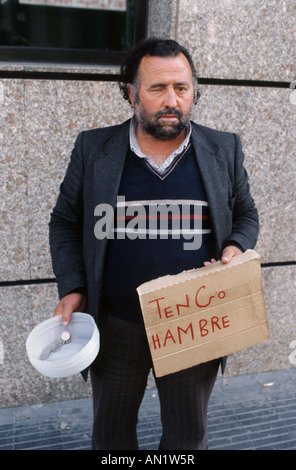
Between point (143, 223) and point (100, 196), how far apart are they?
23 cm

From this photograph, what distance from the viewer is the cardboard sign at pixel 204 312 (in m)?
1.66

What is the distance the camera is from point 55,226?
2092 mm

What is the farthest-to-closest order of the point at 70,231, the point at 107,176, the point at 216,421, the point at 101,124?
the point at 216,421 → the point at 101,124 → the point at 70,231 → the point at 107,176

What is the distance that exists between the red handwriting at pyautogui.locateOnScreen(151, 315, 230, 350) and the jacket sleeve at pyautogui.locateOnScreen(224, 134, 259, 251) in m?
0.42

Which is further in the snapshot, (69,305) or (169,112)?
(69,305)

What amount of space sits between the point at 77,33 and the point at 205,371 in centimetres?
253

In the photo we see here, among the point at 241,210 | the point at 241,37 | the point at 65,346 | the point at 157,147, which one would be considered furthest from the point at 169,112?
the point at 241,37

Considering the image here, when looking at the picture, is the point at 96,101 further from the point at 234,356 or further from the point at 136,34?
the point at 234,356

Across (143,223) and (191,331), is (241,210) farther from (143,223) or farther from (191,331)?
(191,331)

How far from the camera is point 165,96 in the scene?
6.08ft

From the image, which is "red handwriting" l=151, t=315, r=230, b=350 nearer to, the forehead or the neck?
the neck

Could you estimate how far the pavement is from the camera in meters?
2.88

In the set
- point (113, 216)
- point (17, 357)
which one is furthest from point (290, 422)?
point (113, 216)

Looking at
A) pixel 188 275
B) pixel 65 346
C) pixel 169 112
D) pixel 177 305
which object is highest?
pixel 169 112
